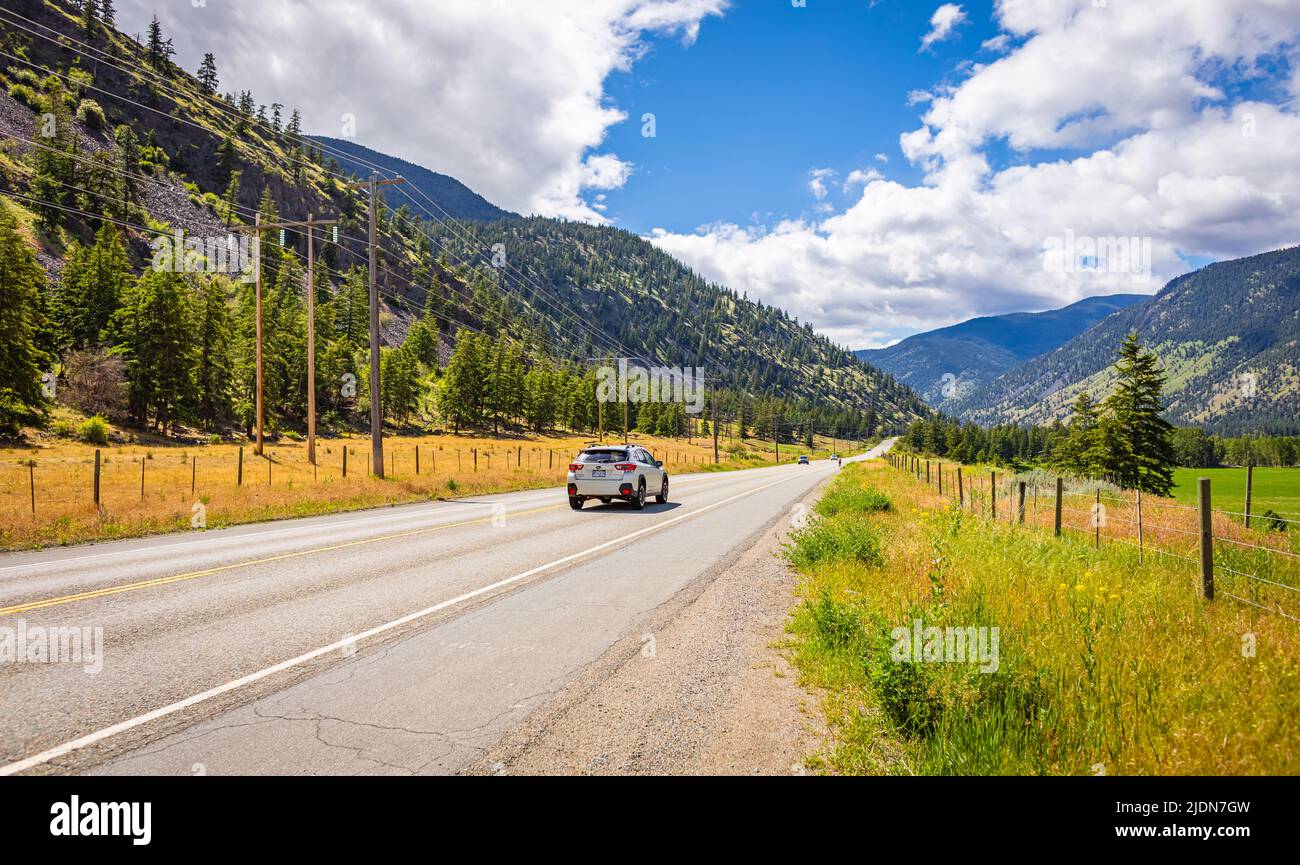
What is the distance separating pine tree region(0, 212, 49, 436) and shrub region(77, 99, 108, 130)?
94.9 m

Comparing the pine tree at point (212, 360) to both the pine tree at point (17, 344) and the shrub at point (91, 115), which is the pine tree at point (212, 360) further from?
the shrub at point (91, 115)

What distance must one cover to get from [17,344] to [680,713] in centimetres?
6207

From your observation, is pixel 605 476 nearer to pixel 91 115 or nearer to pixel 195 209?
pixel 195 209

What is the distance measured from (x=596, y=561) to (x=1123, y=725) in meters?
7.59

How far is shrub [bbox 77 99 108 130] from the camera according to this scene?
112625 mm

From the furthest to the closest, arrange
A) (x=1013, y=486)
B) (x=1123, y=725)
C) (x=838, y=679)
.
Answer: (x=1013, y=486) → (x=838, y=679) → (x=1123, y=725)

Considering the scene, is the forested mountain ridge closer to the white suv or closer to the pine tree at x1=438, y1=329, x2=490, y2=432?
the pine tree at x1=438, y1=329, x2=490, y2=432

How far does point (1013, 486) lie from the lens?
21.7 m

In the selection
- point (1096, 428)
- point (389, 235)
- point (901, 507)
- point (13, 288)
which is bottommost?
point (901, 507)

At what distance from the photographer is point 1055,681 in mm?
4086

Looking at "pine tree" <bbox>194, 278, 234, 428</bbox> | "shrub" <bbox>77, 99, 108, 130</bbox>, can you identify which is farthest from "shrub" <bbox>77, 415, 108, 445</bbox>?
"shrub" <bbox>77, 99, 108, 130</bbox>
